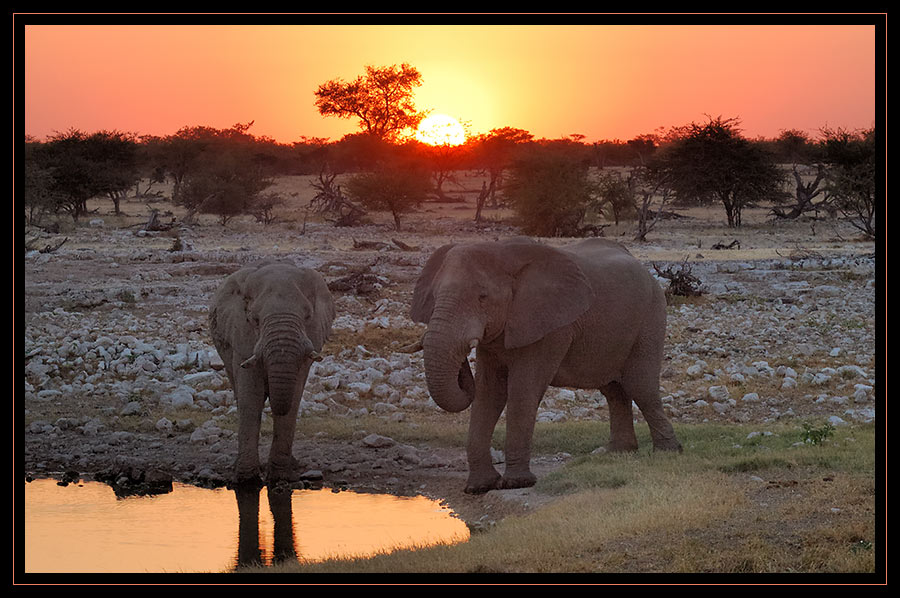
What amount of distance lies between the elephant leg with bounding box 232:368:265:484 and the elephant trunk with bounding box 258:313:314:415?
318 millimetres

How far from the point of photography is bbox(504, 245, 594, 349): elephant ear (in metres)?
9.61

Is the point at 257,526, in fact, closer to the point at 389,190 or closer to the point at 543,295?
the point at 543,295

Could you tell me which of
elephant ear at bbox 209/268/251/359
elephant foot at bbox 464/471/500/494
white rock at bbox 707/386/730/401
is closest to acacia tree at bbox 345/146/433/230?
white rock at bbox 707/386/730/401

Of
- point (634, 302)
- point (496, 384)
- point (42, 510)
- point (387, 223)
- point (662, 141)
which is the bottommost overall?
point (42, 510)

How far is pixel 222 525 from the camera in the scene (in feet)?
30.9

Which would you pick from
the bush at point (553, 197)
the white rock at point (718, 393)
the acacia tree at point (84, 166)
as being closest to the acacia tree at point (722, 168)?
the bush at point (553, 197)

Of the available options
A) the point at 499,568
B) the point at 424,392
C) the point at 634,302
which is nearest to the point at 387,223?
the point at 424,392

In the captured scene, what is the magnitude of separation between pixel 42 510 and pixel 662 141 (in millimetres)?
43377

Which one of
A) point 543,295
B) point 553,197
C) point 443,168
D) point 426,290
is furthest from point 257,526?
point 443,168

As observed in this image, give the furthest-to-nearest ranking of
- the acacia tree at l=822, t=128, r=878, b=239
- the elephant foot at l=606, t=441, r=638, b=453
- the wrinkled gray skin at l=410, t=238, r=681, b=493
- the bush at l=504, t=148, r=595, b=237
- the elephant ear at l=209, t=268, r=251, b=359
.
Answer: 1. the bush at l=504, t=148, r=595, b=237
2. the acacia tree at l=822, t=128, r=878, b=239
3. the elephant foot at l=606, t=441, r=638, b=453
4. the elephant ear at l=209, t=268, r=251, b=359
5. the wrinkled gray skin at l=410, t=238, r=681, b=493

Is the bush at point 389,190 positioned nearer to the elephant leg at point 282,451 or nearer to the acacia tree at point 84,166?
the acacia tree at point 84,166

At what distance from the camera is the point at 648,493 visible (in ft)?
29.1

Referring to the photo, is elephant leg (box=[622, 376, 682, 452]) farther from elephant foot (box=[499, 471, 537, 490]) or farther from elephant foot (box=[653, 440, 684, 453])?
elephant foot (box=[499, 471, 537, 490])

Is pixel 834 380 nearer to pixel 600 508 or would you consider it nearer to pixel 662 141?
pixel 600 508
